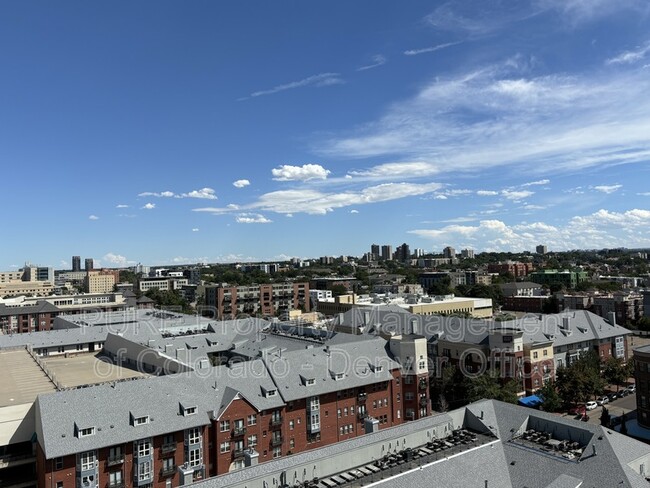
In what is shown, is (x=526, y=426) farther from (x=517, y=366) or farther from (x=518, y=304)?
(x=518, y=304)

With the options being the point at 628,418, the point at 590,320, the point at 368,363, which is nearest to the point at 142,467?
the point at 368,363

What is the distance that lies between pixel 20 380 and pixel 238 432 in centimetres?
2302

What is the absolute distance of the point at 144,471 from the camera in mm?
37188

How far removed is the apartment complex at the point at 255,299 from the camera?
144375 mm

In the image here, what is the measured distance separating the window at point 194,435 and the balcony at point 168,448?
4.20 feet

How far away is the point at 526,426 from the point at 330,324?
56.7m

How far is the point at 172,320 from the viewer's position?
84.9m

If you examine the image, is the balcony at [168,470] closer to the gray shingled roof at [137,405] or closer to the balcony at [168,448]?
the balcony at [168,448]

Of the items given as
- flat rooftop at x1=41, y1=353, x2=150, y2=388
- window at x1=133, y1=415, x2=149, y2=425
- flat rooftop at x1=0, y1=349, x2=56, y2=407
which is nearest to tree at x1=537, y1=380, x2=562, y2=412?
window at x1=133, y1=415, x2=149, y2=425

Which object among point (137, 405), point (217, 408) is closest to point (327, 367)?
point (217, 408)

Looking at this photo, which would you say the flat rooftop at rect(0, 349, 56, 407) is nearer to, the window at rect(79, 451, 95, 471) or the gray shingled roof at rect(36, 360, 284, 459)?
the gray shingled roof at rect(36, 360, 284, 459)

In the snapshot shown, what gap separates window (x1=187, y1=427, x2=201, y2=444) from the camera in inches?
1556

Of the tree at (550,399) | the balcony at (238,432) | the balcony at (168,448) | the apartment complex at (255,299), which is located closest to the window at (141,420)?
the balcony at (168,448)

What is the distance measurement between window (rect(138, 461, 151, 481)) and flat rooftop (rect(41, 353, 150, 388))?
60.6ft
